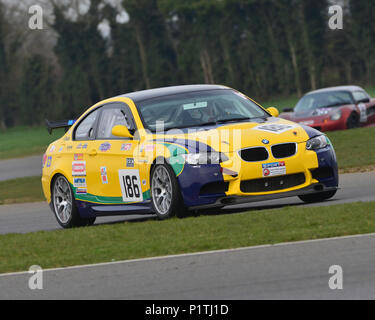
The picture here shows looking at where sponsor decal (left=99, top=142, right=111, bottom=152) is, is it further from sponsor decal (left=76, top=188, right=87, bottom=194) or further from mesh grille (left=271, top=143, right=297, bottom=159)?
mesh grille (left=271, top=143, right=297, bottom=159)

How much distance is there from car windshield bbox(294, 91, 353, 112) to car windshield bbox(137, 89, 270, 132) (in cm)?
1605

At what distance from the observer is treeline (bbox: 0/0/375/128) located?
7175 centimetres

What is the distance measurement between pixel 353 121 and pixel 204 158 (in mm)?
17613

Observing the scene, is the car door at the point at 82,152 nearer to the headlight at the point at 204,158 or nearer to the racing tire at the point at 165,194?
the racing tire at the point at 165,194

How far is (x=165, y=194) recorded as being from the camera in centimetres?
1087

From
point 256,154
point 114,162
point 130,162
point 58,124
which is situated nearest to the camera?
point 256,154

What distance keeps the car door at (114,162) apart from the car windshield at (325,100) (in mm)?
16225

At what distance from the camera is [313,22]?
2808 inches

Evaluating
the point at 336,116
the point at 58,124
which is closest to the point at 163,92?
the point at 58,124

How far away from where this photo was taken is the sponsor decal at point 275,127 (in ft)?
36.0

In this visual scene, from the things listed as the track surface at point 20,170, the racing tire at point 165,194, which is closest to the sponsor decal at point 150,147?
the racing tire at point 165,194

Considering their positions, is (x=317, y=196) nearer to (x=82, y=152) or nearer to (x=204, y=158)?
(x=204, y=158)

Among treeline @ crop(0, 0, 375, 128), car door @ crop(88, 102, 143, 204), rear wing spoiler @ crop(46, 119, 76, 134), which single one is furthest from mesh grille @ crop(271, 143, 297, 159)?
treeline @ crop(0, 0, 375, 128)
